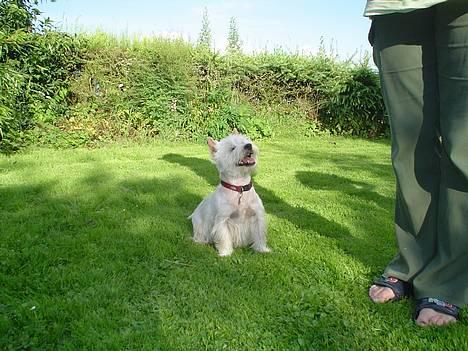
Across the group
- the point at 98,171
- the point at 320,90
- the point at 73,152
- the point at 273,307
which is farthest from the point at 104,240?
the point at 320,90

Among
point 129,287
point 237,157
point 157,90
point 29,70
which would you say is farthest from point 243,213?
point 157,90

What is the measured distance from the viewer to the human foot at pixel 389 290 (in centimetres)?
251

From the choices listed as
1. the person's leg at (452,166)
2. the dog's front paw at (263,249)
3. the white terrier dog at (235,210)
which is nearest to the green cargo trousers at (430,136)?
the person's leg at (452,166)

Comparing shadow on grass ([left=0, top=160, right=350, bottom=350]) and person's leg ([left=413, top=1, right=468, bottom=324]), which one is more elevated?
person's leg ([left=413, top=1, right=468, bottom=324])

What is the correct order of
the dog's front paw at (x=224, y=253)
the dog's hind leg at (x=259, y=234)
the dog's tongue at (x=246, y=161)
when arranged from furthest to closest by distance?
the dog's tongue at (x=246, y=161) → the dog's hind leg at (x=259, y=234) → the dog's front paw at (x=224, y=253)

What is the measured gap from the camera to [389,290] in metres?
2.53

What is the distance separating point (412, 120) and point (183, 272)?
174cm

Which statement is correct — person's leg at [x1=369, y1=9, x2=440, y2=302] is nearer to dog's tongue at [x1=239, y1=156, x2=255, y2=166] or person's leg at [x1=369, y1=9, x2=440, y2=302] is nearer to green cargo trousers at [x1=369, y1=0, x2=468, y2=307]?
green cargo trousers at [x1=369, y1=0, x2=468, y2=307]

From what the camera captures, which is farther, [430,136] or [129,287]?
[129,287]

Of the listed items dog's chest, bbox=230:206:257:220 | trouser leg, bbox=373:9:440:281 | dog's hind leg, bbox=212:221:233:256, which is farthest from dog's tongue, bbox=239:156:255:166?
trouser leg, bbox=373:9:440:281

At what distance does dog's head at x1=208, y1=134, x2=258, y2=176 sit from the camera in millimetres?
3738

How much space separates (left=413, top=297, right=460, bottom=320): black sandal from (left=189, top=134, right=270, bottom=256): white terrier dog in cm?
149

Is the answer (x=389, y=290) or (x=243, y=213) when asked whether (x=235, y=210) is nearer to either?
(x=243, y=213)

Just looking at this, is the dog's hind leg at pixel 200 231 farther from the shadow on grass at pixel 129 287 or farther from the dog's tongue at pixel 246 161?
the dog's tongue at pixel 246 161
